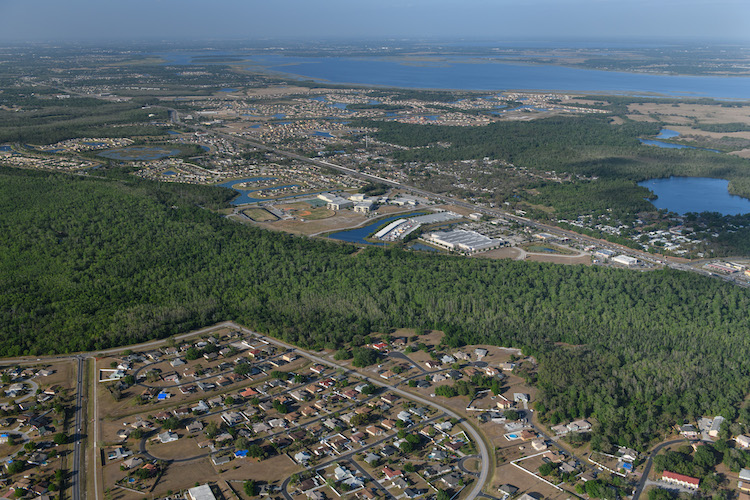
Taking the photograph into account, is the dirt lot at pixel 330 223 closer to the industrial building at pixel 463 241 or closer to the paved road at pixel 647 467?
the industrial building at pixel 463 241

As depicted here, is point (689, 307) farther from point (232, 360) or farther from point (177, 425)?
point (177, 425)

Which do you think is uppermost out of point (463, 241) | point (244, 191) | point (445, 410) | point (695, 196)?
point (695, 196)

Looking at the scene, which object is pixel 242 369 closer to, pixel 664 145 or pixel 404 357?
pixel 404 357

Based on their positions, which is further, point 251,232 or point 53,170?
point 53,170

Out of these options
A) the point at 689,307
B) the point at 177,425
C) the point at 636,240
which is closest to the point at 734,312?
the point at 689,307

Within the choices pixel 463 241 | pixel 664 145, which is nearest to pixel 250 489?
pixel 463 241

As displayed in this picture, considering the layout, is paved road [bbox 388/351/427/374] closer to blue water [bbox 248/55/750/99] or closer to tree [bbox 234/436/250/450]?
tree [bbox 234/436/250/450]

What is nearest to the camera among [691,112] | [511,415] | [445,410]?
[511,415]
